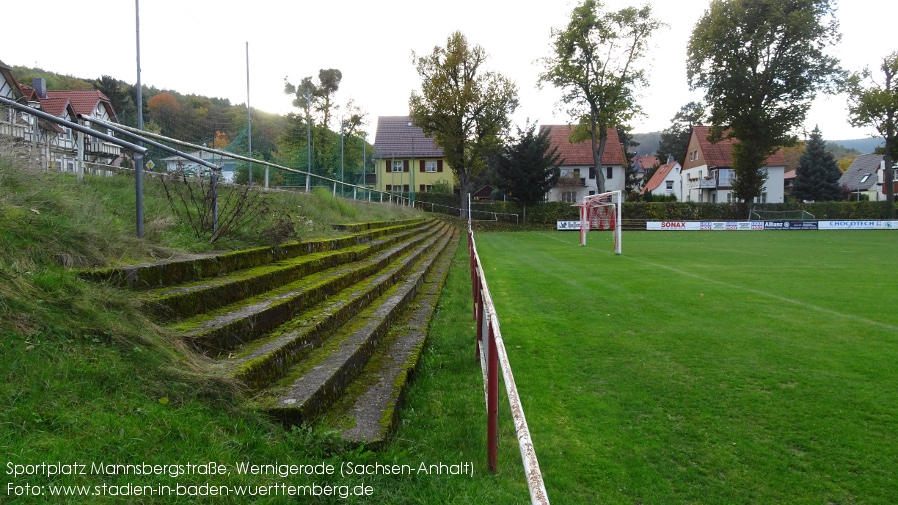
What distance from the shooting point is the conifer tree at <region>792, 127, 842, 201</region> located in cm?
6019

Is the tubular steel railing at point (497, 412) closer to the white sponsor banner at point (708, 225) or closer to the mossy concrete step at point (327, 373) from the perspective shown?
the mossy concrete step at point (327, 373)

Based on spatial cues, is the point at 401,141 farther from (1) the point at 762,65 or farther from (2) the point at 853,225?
(2) the point at 853,225

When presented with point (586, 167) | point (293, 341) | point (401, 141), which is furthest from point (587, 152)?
point (293, 341)

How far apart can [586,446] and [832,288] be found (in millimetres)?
10078

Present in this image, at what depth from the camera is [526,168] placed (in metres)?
41.5

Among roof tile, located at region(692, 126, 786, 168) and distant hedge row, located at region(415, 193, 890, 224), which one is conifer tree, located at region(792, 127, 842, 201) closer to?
roof tile, located at region(692, 126, 786, 168)

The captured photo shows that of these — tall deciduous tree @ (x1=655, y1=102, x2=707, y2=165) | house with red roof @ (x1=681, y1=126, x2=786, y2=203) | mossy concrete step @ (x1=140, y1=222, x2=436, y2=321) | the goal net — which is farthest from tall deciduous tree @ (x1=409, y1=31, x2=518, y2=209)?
tall deciduous tree @ (x1=655, y1=102, x2=707, y2=165)

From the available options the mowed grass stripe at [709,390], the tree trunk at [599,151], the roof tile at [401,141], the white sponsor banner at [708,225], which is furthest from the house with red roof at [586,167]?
the mowed grass stripe at [709,390]

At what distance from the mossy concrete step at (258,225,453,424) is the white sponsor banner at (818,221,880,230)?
44.3 m

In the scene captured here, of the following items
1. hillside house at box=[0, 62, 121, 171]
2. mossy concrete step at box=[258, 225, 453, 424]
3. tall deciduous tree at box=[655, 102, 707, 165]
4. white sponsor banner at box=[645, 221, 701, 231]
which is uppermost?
tall deciduous tree at box=[655, 102, 707, 165]

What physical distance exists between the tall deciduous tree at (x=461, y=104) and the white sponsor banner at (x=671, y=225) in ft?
41.2

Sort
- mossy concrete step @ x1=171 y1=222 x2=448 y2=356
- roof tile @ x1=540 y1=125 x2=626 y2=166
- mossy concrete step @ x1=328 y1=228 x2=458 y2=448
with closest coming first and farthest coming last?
mossy concrete step @ x1=328 y1=228 x2=458 y2=448 → mossy concrete step @ x1=171 y1=222 x2=448 y2=356 → roof tile @ x1=540 y1=125 x2=626 y2=166

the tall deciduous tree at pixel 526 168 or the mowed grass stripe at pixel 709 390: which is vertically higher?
the tall deciduous tree at pixel 526 168

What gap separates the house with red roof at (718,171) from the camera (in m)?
57.7
